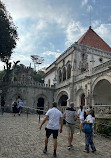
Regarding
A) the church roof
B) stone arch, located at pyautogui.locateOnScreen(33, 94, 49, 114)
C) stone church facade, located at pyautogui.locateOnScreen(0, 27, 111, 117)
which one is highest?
the church roof

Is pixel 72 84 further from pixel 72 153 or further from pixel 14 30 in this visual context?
pixel 72 153

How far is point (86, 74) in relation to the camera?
17.3 m

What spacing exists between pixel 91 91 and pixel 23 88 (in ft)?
44.3

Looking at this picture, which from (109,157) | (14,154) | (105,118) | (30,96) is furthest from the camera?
(30,96)

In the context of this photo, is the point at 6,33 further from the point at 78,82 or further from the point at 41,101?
the point at 41,101

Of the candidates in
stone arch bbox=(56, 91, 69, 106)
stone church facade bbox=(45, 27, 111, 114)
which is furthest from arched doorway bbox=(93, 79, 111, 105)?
stone arch bbox=(56, 91, 69, 106)

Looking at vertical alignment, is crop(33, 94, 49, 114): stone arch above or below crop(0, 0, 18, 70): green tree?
below

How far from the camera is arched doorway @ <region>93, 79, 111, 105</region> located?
50.5ft

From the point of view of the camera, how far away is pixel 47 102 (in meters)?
25.9

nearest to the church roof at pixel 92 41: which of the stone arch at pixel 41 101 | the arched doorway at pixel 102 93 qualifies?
the arched doorway at pixel 102 93

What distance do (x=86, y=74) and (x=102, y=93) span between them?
9.91 feet

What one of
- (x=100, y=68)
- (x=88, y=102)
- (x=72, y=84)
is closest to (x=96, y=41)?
(x=72, y=84)

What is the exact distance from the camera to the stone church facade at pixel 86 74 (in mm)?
14891

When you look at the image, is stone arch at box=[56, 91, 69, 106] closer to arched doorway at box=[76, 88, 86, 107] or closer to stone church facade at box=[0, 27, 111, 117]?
stone church facade at box=[0, 27, 111, 117]
